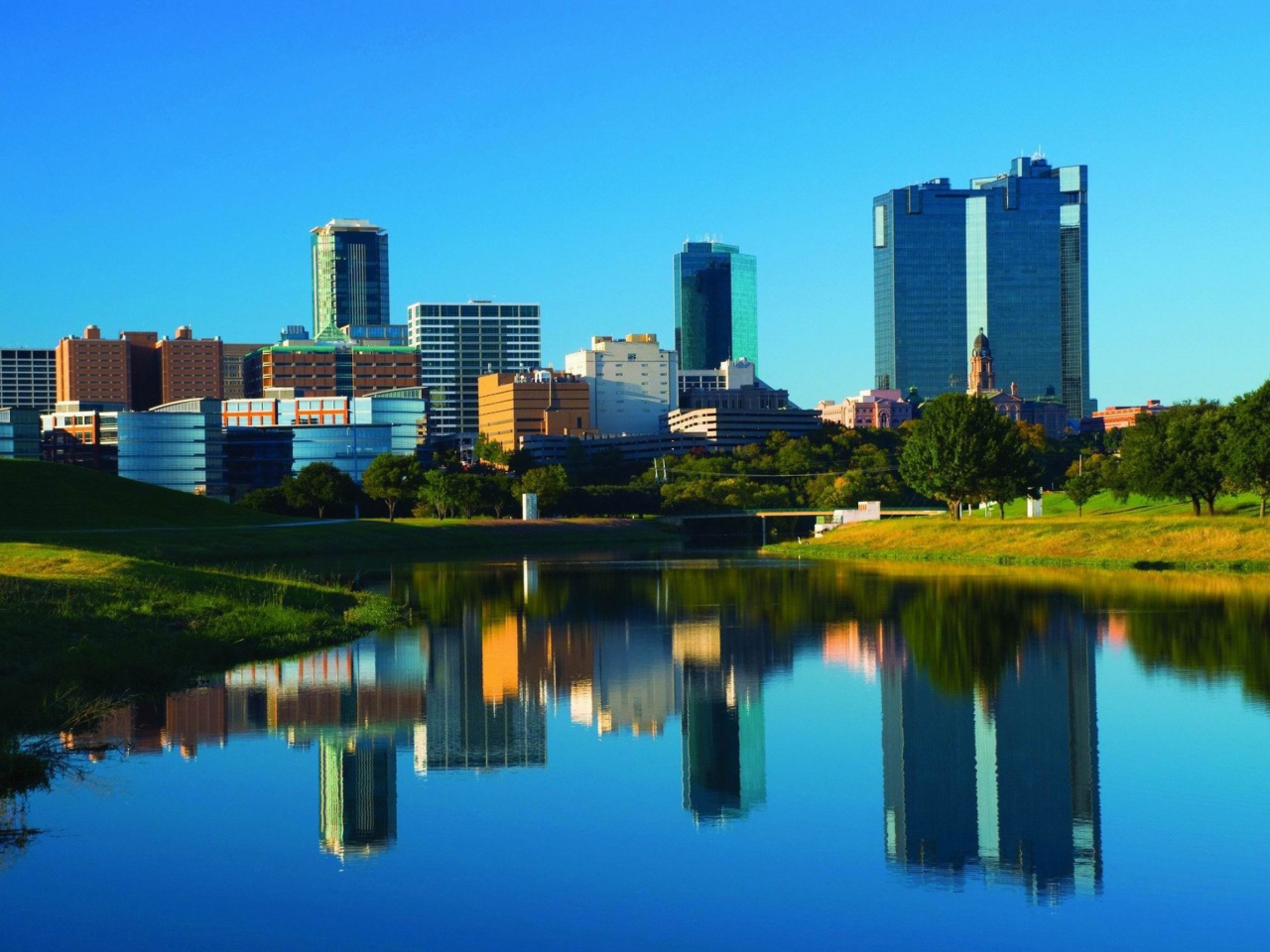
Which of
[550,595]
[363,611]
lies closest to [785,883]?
[363,611]

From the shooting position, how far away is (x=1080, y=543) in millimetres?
91562

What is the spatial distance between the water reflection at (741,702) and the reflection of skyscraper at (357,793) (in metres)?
0.06

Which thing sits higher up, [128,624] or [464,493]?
[464,493]

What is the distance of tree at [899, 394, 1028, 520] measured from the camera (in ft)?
388

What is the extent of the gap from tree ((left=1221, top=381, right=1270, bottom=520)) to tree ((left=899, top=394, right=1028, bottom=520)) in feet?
85.1

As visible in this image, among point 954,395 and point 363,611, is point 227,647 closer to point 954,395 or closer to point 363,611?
point 363,611

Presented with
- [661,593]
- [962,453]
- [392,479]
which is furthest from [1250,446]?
[392,479]

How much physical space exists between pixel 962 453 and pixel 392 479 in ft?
264

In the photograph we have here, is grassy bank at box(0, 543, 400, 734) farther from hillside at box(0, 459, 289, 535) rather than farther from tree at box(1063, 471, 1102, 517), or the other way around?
tree at box(1063, 471, 1102, 517)

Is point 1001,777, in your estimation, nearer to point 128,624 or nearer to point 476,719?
point 476,719

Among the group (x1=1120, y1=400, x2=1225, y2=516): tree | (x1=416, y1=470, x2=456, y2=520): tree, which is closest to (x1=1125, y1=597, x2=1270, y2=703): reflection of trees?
(x1=1120, y1=400, x2=1225, y2=516): tree

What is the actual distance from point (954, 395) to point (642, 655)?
272ft

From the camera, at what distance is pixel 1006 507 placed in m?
154

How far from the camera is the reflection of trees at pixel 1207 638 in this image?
128ft
